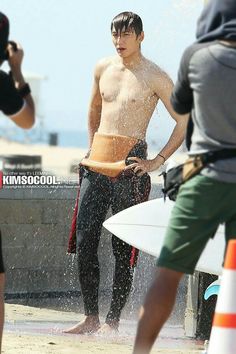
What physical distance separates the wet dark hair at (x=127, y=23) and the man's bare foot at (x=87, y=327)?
152cm

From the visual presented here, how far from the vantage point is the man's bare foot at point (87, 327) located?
8.01m

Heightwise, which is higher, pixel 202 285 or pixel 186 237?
pixel 186 237

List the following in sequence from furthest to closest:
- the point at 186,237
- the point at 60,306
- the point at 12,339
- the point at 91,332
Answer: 1. the point at 60,306
2. the point at 91,332
3. the point at 12,339
4. the point at 186,237

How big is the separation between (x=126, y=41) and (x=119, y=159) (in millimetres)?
621

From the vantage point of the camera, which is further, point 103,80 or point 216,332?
point 103,80

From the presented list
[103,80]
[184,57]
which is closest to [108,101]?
[103,80]

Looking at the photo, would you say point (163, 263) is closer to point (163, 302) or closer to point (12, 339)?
point (163, 302)

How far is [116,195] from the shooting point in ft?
26.5

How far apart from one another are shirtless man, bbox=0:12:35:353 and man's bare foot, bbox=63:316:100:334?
2.85 metres

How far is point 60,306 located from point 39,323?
3.50 ft

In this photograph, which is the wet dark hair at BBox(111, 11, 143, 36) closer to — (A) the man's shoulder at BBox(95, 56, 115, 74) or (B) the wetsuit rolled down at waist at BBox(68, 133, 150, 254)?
(A) the man's shoulder at BBox(95, 56, 115, 74)

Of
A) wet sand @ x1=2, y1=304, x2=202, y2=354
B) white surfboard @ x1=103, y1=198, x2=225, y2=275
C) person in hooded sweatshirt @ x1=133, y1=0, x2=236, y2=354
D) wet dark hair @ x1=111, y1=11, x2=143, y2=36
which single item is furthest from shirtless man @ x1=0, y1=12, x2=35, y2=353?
wet dark hair @ x1=111, y1=11, x2=143, y2=36

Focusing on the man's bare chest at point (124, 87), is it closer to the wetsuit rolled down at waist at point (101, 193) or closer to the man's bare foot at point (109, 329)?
the wetsuit rolled down at waist at point (101, 193)

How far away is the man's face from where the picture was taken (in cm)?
809
